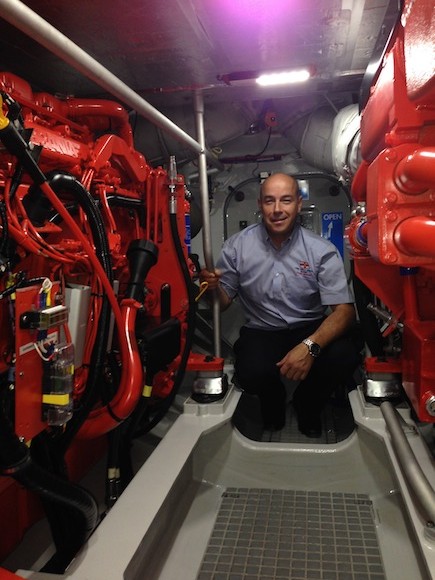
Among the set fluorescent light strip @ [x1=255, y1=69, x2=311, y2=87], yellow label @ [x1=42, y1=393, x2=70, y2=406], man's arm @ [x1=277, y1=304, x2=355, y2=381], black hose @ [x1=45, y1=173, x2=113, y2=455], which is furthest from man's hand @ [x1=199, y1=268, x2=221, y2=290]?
yellow label @ [x1=42, y1=393, x2=70, y2=406]

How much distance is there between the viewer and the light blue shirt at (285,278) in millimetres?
2789

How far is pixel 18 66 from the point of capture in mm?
2311

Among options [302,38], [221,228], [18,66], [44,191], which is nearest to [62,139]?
[44,191]

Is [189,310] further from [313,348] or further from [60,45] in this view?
[60,45]

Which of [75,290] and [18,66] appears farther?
[18,66]

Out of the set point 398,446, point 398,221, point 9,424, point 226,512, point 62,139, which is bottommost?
point 226,512

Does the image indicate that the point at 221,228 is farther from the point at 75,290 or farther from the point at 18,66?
the point at 75,290

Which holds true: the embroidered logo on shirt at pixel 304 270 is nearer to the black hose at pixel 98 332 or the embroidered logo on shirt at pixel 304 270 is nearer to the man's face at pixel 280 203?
the man's face at pixel 280 203

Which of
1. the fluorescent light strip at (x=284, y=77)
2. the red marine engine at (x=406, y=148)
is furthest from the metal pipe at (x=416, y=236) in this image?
the fluorescent light strip at (x=284, y=77)

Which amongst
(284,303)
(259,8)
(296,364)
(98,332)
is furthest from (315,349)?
(259,8)

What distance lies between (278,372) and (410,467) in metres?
1.23

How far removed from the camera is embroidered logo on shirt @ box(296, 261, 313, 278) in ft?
9.27

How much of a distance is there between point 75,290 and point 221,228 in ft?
8.09

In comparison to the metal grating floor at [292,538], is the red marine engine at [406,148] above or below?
above
